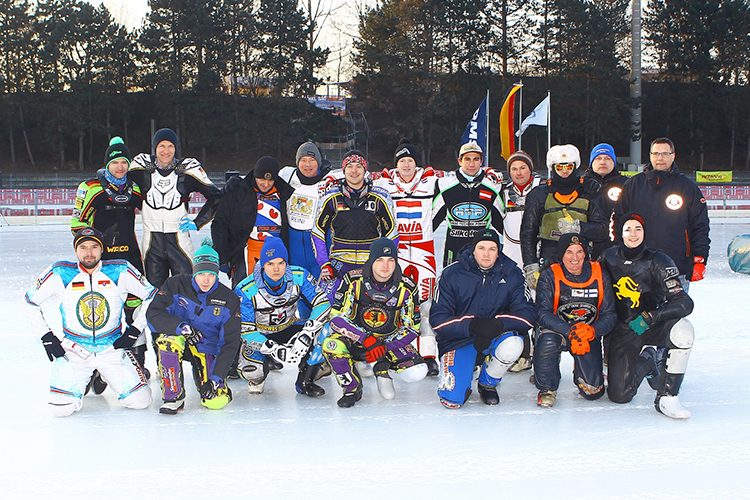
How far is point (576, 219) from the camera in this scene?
4.55 m

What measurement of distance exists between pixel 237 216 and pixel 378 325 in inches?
63.8

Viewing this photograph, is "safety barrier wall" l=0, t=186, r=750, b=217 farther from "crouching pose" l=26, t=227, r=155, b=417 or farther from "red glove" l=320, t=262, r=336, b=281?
"crouching pose" l=26, t=227, r=155, b=417

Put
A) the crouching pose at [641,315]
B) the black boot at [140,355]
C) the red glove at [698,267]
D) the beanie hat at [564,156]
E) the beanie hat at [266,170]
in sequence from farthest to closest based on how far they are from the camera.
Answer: the beanie hat at [266,170], the beanie hat at [564,156], the red glove at [698,267], the black boot at [140,355], the crouching pose at [641,315]

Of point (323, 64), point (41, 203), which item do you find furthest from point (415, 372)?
point (323, 64)

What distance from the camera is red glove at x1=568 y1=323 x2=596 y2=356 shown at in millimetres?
3840

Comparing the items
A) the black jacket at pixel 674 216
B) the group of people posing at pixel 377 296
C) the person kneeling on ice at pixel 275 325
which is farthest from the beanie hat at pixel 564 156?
the person kneeling on ice at pixel 275 325

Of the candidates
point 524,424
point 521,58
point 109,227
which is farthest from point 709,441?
point 521,58

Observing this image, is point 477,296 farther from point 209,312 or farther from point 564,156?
point 209,312

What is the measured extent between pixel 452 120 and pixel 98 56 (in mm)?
17908

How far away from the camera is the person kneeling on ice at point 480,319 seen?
3.91 m

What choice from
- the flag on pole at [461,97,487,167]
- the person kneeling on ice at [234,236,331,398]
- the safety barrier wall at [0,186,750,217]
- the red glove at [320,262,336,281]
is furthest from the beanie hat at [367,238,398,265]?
the safety barrier wall at [0,186,750,217]

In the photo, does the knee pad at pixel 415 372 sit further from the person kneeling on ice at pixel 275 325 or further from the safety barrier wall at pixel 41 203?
the safety barrier wall at pixel 41 203

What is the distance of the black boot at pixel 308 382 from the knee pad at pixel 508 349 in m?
1.13

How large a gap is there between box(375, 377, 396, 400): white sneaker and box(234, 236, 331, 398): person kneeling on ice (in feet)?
1.22
